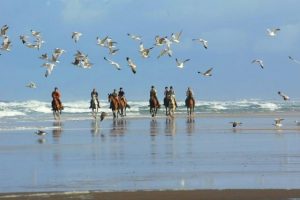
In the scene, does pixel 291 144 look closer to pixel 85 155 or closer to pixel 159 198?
pixel 85 155

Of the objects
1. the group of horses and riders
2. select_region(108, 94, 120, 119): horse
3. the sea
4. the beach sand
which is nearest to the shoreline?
the beach sand

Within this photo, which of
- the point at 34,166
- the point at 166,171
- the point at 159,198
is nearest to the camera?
the point at 159,198

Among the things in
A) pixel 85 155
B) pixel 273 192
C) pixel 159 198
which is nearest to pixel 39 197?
pixel 159 198

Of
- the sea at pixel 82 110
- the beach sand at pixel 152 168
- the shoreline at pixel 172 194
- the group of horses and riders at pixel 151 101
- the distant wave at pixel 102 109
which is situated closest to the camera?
the shoreline at pixel 172 194

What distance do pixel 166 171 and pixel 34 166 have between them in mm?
3019

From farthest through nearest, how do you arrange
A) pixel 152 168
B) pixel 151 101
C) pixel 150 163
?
pixel 151 101 < pixel 150 163 < pixel 152 168

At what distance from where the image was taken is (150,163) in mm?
18188

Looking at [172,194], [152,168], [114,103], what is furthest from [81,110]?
[172,194]

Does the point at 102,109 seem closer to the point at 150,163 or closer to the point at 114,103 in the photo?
the point at 114,103

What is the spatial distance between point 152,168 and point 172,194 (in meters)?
3.92

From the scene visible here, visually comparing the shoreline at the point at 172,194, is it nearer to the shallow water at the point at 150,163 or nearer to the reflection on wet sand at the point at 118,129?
the shallow water at the point at 150,163

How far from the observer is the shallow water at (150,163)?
14.6 meters

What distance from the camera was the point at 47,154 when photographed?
69.2 feet

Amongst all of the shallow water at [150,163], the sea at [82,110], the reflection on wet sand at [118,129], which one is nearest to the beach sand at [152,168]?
the shallow water at [150,163]
